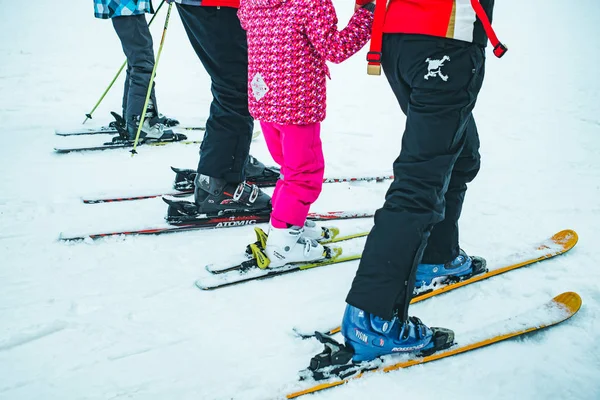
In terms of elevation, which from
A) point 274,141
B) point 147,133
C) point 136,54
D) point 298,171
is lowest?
point 147,133


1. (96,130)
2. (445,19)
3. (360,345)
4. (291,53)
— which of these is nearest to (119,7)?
(96,130)

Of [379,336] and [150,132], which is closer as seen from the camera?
[379,336]

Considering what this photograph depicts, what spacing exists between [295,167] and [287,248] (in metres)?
0.44

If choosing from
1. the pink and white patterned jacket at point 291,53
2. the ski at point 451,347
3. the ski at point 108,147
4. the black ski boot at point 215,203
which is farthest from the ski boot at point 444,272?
the ski at point 108,147

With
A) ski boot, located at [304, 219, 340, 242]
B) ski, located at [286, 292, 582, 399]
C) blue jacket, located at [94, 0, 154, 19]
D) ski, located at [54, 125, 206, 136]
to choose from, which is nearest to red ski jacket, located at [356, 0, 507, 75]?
ski, located at [286, 292, 582, 399]

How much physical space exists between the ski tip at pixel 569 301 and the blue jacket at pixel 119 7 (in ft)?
13.1

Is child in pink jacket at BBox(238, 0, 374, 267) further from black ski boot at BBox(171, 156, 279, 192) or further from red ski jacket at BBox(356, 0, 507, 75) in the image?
black ski boot at BBox(171, 156, 279, 192)

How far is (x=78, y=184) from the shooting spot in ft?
12.7

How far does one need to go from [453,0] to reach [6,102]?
238 inches

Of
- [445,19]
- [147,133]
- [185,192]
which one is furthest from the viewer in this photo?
[147,133]

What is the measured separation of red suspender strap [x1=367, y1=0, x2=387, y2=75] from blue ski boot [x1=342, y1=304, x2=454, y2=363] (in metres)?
0.87

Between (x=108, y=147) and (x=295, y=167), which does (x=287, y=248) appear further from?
(x=108, y=147)

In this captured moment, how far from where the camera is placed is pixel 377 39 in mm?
1802

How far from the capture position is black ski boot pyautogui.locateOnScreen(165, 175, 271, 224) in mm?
3188
